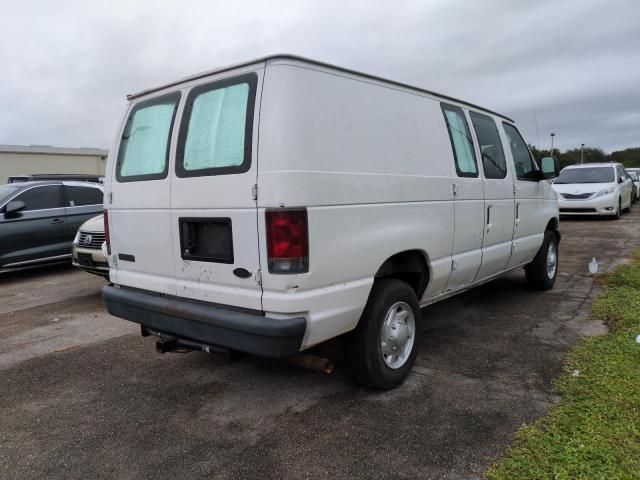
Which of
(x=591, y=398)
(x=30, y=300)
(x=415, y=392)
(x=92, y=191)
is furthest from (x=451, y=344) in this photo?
(x=92, y=191)

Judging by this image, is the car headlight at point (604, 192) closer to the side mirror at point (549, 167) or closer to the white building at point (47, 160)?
the side mirror at point (549, 167)

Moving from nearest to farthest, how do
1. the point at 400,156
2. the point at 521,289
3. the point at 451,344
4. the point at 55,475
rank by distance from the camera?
the point at 55,475 → the point at 400,156 → the point at 451,344 → the point at 521,289

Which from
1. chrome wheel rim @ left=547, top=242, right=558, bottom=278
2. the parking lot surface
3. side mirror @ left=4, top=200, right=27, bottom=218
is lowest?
the parking lot surface

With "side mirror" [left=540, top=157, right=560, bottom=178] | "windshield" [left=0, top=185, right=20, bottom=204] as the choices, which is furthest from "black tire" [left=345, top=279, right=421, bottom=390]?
"windshield" [left=0, top=185, right=20, bottom=204]

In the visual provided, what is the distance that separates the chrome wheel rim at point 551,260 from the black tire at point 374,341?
3589mm

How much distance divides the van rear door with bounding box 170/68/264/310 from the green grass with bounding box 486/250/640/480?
67.8 inches

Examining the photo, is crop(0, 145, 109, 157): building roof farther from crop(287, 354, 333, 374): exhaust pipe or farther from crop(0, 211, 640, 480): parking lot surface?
crop(287, 354, 333, 374): exhaust pipe

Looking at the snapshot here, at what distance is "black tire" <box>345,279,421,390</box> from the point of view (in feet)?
10.9

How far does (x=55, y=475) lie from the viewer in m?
2.72

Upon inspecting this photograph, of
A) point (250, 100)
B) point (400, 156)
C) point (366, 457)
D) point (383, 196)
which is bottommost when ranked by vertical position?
point (366, 457)

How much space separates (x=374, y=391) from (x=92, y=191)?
7671mm

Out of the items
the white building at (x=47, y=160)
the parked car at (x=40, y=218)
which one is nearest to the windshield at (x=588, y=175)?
the parked car at (x=40, y=218)

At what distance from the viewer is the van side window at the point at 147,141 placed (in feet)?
11.5

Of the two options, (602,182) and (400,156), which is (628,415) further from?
(602,182)
